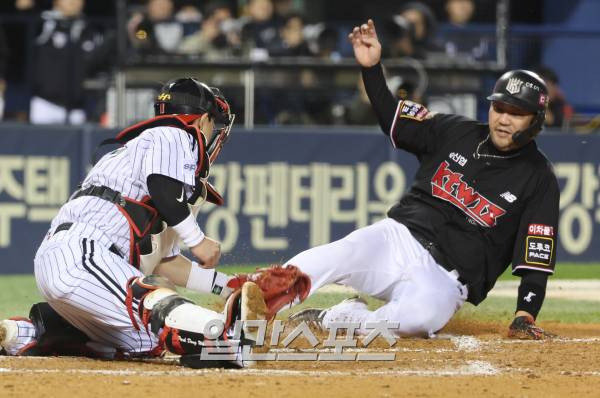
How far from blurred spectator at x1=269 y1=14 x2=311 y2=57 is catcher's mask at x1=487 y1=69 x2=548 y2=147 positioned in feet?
22.2

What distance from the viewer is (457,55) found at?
46.4 feet

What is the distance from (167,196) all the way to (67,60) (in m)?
9.31

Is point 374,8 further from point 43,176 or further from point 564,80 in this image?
point 43,176

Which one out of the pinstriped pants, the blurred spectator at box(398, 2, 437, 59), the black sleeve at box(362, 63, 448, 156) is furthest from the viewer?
the blurred spectator at box(398, 2, 437, 59)

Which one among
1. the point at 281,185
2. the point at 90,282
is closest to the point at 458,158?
the point at 90,282

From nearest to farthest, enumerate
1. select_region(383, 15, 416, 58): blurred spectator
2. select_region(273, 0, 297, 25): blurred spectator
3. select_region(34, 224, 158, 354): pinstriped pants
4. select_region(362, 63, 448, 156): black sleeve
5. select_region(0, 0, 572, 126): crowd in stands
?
select_region(34, 224, 158, 354): pinstriped pants → select_region(362, 63, 448, 156): black sleeve → select_region(0, 0, 572, 126): crowd in stands → select_region(383, 15, 416, 58): blurred spectator → select_region(273, 0, 297, 25): blurred spectator

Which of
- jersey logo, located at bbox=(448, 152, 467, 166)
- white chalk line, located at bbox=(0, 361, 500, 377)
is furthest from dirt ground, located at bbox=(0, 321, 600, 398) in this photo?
jersey logo, located at bbox=(448, 152, 467, 166)

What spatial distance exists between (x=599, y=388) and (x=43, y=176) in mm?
7985

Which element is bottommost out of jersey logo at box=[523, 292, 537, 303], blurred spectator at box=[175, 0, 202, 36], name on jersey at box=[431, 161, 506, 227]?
jersey logo at box=[523, 292, 537, 303]

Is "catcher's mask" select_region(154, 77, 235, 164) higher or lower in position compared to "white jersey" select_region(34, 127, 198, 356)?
higher

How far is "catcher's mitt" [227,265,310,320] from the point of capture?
5.81m

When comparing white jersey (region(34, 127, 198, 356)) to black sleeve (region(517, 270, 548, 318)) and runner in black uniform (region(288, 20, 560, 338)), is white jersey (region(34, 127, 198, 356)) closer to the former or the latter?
runner in black uniform (region(288, 20, 560, 338))

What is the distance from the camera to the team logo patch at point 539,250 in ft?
22.3

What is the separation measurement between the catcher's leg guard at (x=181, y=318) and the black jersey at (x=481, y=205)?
2030 millimetres
